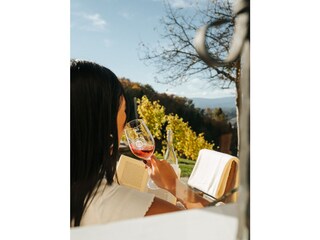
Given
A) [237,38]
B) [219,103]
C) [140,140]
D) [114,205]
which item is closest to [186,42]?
[219,103]

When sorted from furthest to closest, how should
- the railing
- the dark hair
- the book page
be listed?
the book page
the dark hair
the railing

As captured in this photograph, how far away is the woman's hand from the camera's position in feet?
6.09

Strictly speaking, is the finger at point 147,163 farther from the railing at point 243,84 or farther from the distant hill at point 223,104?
the railing at point 243,84

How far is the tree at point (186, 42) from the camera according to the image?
1.90 metres

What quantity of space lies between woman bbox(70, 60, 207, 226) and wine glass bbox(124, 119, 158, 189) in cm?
5

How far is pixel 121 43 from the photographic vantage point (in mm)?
1760

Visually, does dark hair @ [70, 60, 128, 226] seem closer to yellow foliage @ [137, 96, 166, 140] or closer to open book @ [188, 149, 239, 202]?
yellow foliage @ [137, 96, 166, 140]

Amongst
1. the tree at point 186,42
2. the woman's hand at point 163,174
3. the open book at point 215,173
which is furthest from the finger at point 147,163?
the tree at point 186,42

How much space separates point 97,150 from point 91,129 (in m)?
0.10

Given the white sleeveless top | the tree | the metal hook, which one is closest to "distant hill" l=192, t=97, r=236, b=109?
the tree

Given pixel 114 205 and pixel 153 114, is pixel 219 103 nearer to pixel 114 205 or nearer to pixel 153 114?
pixel 153 114

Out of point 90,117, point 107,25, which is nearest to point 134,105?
point 90,117

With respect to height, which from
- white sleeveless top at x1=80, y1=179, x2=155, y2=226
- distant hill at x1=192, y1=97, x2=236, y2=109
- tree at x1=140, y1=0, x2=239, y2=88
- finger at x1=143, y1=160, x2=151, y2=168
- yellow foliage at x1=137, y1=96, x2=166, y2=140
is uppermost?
tree at x1=140, y1=0, x2=239, y2=88
